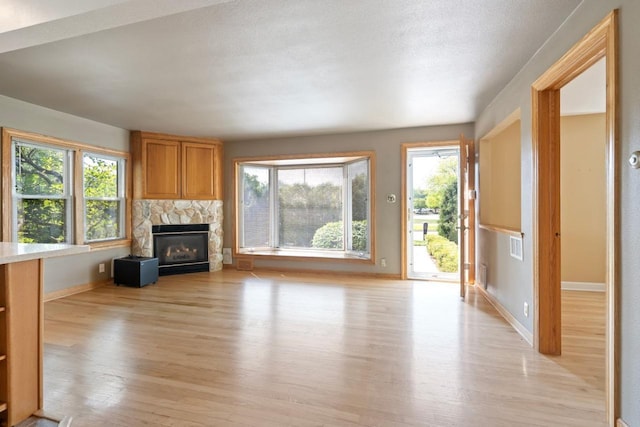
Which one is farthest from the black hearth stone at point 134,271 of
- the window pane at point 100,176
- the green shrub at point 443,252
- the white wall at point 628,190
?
the white wall at point 628,190

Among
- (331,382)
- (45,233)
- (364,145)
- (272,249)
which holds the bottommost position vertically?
(331,382)

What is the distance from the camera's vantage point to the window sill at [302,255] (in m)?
5.47

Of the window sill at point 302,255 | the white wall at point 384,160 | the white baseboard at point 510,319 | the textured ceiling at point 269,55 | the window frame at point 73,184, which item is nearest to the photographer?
the textured ceiling at point 269,55

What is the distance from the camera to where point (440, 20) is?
2.12 metres

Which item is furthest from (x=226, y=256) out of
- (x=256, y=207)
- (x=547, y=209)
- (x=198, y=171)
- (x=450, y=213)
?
(x=547, y=209)

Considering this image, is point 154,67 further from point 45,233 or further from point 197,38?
point 45,233

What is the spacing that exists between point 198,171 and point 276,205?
156 cm

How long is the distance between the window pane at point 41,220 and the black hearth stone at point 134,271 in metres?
0.79

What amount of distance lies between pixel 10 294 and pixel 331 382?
1905 millimetres

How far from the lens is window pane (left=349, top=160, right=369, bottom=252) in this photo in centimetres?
551

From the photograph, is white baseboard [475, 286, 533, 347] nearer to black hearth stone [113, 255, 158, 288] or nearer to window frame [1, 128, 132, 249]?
black hearth stone [113, 255, 158, 288]

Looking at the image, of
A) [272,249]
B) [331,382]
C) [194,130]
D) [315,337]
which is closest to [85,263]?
[194,130]

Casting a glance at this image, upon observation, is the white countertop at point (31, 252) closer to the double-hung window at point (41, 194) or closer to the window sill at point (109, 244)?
the double-hung window at point (41, 194)

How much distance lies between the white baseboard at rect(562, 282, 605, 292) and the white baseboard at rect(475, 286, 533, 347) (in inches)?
54.5
